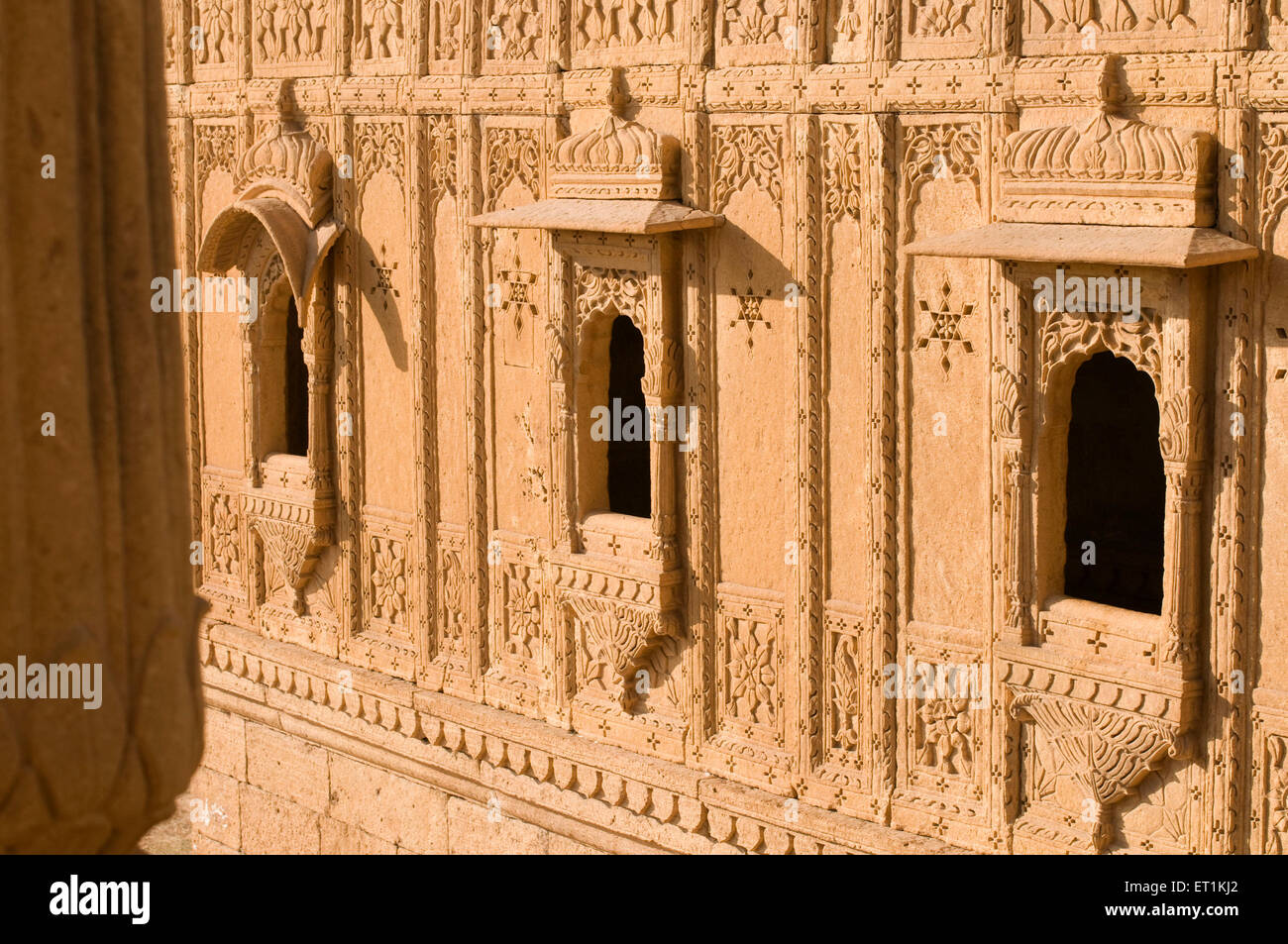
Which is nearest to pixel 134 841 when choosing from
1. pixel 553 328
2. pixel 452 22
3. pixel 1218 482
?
pixel 1218 482

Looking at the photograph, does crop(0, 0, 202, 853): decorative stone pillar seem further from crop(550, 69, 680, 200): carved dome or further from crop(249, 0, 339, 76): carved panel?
crop(249, 0, 339, 76): carved panel

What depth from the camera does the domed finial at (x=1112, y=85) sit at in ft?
17.8

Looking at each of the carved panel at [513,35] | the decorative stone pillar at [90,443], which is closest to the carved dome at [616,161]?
the carved panel at [513,35]

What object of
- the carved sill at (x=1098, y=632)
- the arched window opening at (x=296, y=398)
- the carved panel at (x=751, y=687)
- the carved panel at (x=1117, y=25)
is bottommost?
the carved panel at (x=751, y=687)

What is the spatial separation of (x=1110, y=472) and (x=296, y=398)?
4380 mm

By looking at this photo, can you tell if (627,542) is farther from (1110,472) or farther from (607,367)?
(1110,472)

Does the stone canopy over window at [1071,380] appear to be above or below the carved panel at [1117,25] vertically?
below

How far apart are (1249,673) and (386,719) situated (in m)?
4.48

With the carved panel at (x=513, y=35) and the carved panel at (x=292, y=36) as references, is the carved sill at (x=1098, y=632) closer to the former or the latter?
the carved panel at (x=513, y=35)

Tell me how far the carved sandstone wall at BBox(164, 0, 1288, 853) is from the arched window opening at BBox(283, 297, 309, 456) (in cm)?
30

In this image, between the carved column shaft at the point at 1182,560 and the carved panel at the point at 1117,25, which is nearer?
the carved panel at the point at 1117,25

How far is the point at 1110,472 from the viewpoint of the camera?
8719mm

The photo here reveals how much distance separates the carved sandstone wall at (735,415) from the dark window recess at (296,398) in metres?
0.30

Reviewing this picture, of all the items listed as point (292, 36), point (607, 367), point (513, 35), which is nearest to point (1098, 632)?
point (607, 367)
